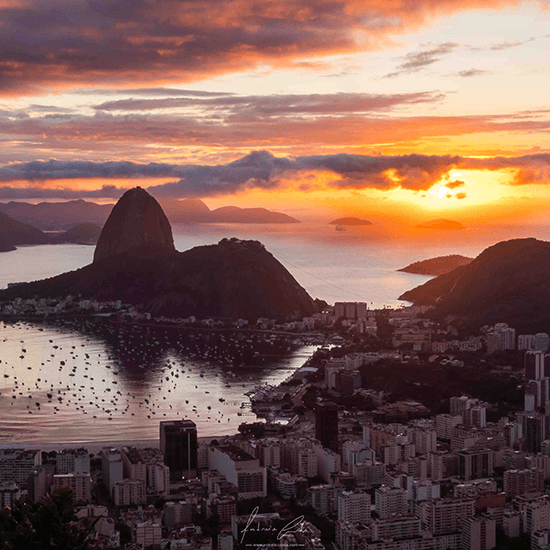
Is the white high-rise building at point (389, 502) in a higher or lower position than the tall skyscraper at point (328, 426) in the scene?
lower

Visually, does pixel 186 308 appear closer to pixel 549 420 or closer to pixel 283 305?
pixel 283 305

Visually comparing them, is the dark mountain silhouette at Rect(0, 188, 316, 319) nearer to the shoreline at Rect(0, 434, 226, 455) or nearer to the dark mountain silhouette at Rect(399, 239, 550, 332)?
the dark mountain silhouette at Rect(399, 239, 550, 332)

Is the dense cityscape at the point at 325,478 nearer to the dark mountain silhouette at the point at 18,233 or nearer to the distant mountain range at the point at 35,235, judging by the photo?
the dark mountain silhouette at the point at 18,233

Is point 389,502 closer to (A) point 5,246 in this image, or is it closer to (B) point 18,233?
(A) point 5,246

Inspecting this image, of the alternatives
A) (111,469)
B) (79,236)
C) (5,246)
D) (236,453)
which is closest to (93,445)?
(111,469)

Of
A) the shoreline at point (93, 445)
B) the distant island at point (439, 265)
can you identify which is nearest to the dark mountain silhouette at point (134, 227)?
the distant island at point (439, 265)
